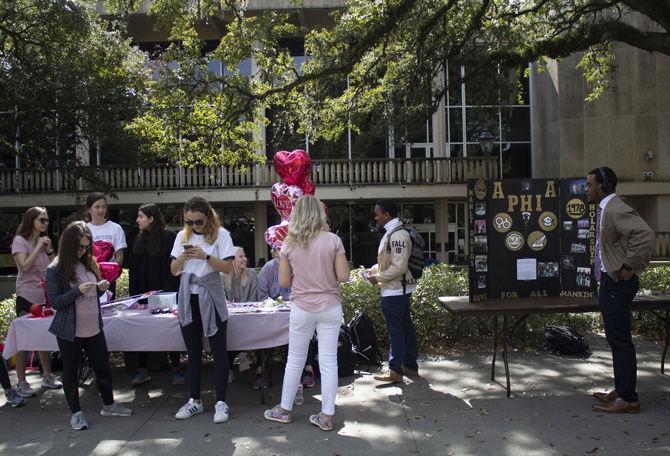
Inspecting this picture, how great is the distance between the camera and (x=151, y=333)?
5.36m

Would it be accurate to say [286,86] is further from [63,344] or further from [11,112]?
[11,112]

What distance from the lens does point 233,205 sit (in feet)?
83.8

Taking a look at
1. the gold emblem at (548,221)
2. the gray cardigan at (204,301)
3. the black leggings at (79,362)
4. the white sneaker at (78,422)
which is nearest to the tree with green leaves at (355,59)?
the gold emblem at (548,221)

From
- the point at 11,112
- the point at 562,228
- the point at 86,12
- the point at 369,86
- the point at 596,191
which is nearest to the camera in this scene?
the point at 596,191

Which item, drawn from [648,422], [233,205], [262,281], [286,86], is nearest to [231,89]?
[286,86]

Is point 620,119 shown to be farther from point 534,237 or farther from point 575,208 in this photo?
point 534,237

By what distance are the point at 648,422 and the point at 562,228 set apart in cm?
211

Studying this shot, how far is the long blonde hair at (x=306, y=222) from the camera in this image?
14.8 feet

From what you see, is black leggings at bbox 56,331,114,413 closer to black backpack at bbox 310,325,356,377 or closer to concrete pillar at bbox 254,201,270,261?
black backpack at bbox 310,325,356,377

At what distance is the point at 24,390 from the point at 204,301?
2282 mm

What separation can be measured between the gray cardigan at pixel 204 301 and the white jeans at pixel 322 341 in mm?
706

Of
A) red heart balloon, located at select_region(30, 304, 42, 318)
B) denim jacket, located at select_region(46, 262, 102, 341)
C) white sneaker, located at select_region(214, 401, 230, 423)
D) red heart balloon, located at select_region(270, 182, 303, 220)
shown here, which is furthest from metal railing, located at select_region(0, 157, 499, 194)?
denim jacket, located at select_region(46, 262, 102, 341)

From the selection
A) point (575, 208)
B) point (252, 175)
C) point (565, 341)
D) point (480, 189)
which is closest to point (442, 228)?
point (252, 175)

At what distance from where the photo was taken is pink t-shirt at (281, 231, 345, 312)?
14.7ft
